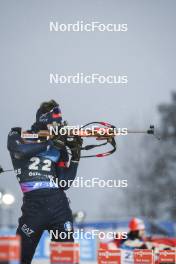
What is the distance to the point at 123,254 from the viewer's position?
31.6ft

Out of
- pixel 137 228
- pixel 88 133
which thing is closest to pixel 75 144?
pixel 88 133

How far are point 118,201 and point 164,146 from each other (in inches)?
135

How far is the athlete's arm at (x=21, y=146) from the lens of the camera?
22.5 feet

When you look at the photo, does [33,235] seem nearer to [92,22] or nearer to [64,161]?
[64,161]

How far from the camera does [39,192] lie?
6.83 m

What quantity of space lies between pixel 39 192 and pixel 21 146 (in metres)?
0.42

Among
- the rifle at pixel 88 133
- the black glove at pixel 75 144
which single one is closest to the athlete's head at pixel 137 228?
the rifle at pixel 88 133

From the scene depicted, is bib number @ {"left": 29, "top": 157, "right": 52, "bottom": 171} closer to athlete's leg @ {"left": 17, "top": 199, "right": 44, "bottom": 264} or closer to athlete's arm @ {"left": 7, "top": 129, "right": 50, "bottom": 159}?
athlete's arm @ {"left": 7, "top": 129, "right": 50, "bottom": 159}

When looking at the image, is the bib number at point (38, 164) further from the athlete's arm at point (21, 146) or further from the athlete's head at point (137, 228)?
the athlete's head at point (137, 228)

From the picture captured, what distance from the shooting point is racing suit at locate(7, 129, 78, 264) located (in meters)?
6.82

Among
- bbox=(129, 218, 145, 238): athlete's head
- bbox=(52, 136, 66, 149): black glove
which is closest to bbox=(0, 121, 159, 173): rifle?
bbox=(52, 136, 66, 149): black glove

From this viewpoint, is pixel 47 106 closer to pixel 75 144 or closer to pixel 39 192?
pixel 75 144

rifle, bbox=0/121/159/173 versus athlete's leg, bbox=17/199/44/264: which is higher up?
rifle, bbox=0/121/159/173

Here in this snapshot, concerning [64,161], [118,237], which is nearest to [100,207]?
[118,237]
